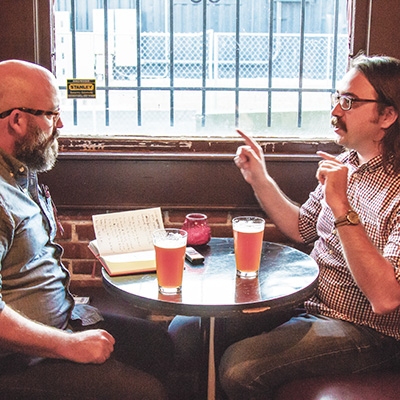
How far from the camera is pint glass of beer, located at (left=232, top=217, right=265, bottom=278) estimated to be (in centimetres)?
173

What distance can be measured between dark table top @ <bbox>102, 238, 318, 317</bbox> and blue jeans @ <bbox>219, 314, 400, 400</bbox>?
165 mm

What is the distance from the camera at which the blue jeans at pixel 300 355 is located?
1701 millimetres

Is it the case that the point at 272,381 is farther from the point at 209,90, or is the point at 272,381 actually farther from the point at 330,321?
the point at 209,90

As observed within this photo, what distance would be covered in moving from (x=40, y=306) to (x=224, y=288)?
55cm

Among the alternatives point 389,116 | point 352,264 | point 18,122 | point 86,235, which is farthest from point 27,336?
point 389,116

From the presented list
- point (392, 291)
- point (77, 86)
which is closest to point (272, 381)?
point (392, 291)

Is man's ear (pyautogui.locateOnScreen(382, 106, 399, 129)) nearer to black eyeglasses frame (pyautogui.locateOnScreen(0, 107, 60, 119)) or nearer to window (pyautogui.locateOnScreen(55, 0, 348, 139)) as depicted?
window (pyautogui.locateOnScreen(55, 0, 348, 139))

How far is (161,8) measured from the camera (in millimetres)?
2494

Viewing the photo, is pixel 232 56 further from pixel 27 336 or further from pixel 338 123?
pixel 27 336

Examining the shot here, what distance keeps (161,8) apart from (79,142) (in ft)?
2.19

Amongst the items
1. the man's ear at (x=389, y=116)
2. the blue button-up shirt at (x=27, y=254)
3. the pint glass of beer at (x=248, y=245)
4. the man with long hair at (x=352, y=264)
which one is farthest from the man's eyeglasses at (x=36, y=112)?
the man's ear at (x=389, y=116)

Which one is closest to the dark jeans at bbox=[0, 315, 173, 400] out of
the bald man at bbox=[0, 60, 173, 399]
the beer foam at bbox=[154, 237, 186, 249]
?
the bald man at bbox=[0, 60, 173, 399]

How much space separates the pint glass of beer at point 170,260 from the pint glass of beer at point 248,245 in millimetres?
182

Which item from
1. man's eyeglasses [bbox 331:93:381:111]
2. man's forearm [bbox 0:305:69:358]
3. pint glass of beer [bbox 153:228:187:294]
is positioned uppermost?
man's eyeglasses [bbox 331:93:381:111]
